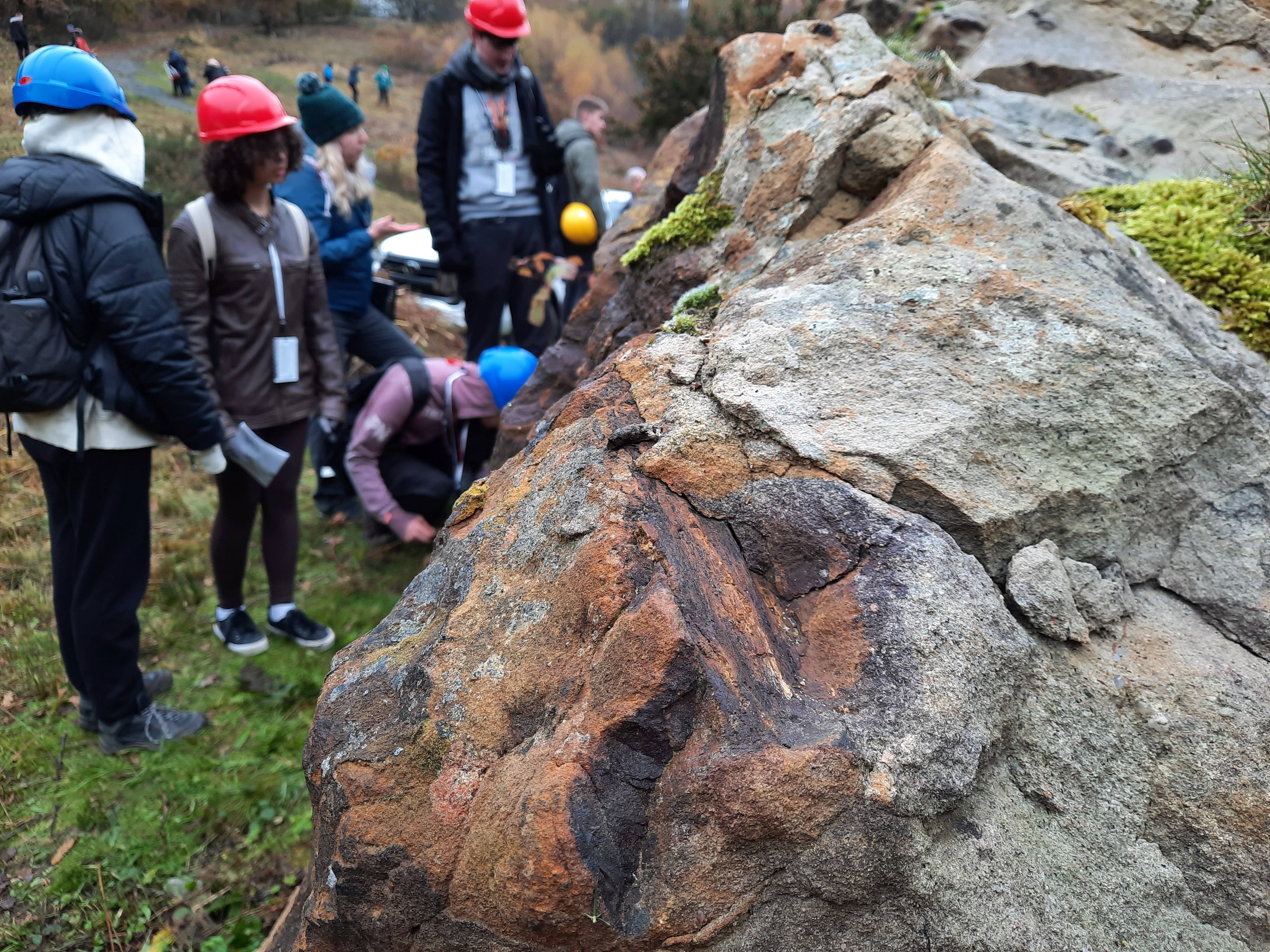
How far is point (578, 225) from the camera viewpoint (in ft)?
19.1

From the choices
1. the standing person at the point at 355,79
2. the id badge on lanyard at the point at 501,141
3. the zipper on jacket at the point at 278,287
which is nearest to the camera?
the zipper on jacket at the point at 278,287

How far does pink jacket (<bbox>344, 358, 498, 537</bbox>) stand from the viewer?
4551 mm

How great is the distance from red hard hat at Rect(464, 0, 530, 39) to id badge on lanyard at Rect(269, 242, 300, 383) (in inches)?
85.5

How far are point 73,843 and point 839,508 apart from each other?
10.0ft

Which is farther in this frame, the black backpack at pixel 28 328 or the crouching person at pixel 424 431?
the crouching person at pixel 424 431

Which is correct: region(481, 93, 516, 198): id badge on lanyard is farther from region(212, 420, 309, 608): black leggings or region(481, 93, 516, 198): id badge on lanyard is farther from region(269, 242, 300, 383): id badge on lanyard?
region(212, 420, 309, 608): black leggings

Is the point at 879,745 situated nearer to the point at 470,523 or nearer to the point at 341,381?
the point at 470,523

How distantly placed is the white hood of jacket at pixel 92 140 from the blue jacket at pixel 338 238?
5.53ft

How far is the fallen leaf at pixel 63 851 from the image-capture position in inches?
113

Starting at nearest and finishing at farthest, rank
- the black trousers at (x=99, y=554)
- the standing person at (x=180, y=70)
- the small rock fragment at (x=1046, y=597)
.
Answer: the small rock fragment at (x=1046, y=597) → the black trousers at (x=99, y=554) → the standing person at (x=180, y=70)

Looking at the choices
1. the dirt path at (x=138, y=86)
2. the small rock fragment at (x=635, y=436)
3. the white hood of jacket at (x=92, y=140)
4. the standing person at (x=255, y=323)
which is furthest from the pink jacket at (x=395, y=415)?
the small rock fragment at (x=635, y=436)

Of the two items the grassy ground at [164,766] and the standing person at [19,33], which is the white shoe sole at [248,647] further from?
the standing person at [19,33]

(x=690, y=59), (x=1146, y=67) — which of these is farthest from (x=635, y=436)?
(x=690, y=59)

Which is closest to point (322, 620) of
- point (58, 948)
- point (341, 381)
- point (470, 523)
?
point (341, 381)
